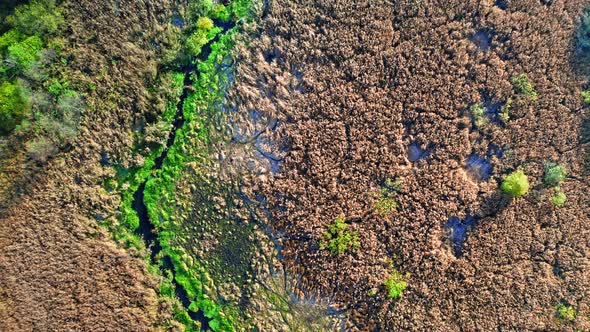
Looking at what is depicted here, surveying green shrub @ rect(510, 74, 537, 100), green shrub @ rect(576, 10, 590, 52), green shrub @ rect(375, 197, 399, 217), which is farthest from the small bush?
green shrub @ rect(576, 10, 590, 52)

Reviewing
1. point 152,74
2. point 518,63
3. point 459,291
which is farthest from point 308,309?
point 518,63

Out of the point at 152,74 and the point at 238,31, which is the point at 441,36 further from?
the point at 152,74

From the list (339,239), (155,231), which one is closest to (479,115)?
(339,239)

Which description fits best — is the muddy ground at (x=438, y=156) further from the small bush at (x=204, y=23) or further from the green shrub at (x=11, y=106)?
the green shrub at (x=11, y=106)

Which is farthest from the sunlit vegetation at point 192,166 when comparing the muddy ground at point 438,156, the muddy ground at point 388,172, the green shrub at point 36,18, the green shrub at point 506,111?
the green shrub at point 506,111

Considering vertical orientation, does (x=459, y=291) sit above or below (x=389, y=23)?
below

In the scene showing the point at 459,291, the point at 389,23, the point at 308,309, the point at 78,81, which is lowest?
the point at 308,309
